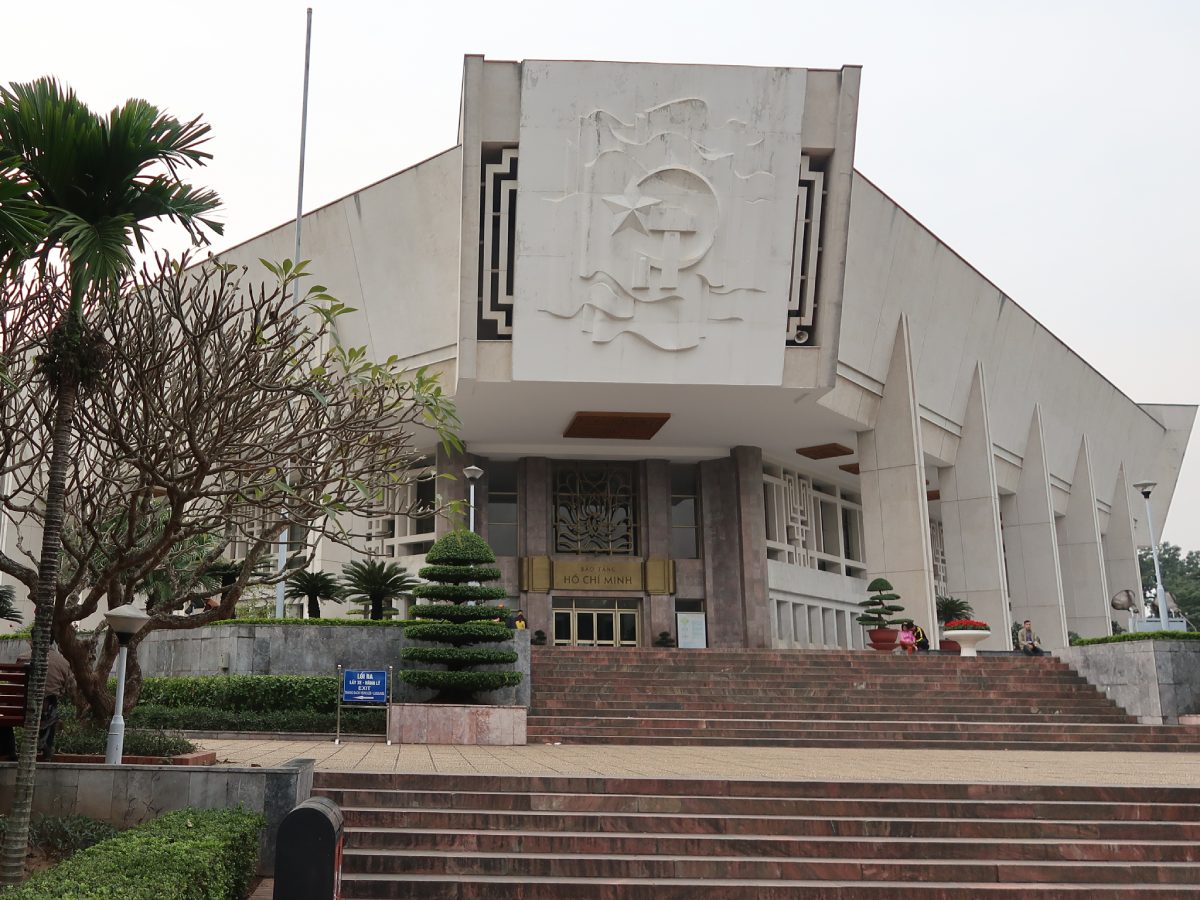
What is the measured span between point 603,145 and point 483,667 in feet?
37.8

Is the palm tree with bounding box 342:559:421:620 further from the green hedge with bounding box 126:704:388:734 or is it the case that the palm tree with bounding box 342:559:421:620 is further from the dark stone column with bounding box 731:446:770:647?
the dark stone column with bounding box 731:446:770:647

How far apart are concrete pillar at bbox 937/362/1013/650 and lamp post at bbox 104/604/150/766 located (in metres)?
25.0

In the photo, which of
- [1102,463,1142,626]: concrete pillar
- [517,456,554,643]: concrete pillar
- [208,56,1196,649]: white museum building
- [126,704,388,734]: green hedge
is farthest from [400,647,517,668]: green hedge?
[1102,463,1142,626]: concrete pillar

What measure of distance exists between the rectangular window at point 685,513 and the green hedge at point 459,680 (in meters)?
13.7

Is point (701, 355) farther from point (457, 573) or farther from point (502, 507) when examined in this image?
point (502, 507)

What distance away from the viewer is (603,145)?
2291 cm

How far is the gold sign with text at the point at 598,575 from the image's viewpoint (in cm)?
2955

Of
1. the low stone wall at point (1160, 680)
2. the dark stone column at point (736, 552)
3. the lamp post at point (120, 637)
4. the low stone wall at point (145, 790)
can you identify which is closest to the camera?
the low stone wall at point (145, 790)

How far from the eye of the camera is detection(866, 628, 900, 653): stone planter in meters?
26.1

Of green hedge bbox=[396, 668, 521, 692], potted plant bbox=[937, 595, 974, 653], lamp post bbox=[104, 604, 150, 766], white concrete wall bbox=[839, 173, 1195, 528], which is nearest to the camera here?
lamp post bbox=[104, 604, 150, 766]

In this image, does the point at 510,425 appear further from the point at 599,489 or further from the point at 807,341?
the point at 807,341

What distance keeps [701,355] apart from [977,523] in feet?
38.7

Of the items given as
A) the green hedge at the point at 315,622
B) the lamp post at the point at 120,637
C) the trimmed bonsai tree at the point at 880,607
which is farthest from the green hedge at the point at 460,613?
the trimmed bonsai tree at the point at 880,607

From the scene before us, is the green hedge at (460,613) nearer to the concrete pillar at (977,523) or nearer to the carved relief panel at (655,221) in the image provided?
the carved relief panel at (655,221)
